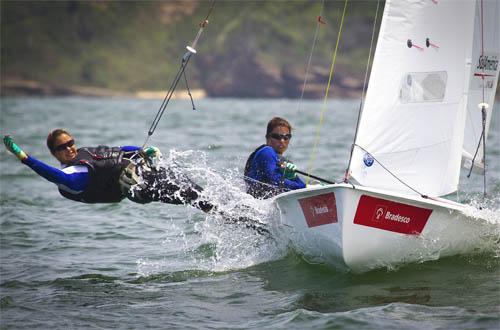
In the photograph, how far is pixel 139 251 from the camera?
8.40m

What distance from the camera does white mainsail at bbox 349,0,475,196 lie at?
22.2 ft

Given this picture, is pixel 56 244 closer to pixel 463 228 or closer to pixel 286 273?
pixel 286 273

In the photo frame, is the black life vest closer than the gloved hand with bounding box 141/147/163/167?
Yes

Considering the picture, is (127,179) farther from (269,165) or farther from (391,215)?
(391,215)

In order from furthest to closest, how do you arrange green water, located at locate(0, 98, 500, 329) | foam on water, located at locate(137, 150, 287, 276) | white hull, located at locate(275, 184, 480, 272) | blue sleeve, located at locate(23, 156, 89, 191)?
foam on water, located at locate(137, 150, 287, 276) → blue sleeve, located at locate(23, 156, 89, 191) → white hull, located at locate(275, 184, 480, 272) → green water, located at locate(0, 98, 500, 329)

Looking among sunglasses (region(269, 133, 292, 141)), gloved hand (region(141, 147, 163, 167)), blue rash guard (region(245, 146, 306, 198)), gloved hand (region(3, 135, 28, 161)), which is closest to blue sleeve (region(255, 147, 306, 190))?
blue rash guard (region(245, 146, 306, 198))

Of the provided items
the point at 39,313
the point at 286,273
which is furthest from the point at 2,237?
the point at 286,273

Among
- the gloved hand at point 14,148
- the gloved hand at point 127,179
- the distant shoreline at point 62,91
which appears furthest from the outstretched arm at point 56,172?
the distant shoreline at point 62,91

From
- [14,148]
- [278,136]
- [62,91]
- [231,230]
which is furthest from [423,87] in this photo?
[62,91]

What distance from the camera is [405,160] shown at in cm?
698

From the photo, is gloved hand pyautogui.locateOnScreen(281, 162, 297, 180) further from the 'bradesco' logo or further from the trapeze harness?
the 'bradesco' logo

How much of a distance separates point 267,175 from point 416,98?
1.51 metres

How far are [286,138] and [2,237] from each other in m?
3.96

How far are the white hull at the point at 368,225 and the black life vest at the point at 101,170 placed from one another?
5.15ft
